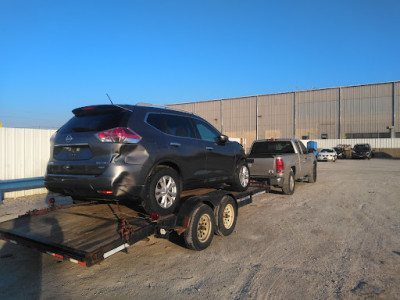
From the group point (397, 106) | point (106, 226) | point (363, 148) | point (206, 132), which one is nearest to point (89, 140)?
point (106, 226)

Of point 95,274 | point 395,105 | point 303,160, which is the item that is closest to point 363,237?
point 95,274

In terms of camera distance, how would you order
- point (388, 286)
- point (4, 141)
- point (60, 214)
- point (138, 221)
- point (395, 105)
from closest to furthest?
point (388, 286)
point (138, 221)
point (60, 214)
point (4, 141)
point (395, 105)

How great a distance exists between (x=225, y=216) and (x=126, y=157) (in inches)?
97.2

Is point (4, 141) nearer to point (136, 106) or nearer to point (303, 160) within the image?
point (136, 106)

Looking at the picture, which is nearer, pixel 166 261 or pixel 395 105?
pixel 166 261

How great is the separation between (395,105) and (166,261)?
4593 cm

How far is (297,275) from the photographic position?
397 cm

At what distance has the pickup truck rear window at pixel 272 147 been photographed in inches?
441

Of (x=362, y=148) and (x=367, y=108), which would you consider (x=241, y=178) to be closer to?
(x=362, y=148)

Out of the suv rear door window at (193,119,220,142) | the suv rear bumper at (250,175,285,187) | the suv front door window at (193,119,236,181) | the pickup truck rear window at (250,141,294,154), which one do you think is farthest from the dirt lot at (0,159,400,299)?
the pickup truck rear window at (250,141,294,154)

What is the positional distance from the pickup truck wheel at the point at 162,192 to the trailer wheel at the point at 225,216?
0.95 meters

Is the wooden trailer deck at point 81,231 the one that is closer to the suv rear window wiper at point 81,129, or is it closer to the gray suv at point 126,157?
the gray suv at point 126,157

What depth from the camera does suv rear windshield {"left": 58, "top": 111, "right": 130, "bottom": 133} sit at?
4250 mm

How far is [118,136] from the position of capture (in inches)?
161
